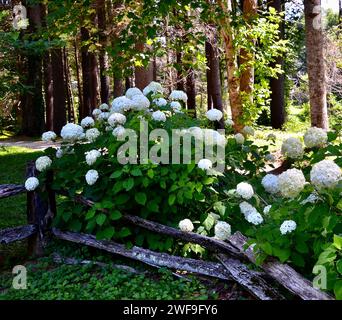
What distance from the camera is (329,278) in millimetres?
2924

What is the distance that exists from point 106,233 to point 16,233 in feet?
3.94

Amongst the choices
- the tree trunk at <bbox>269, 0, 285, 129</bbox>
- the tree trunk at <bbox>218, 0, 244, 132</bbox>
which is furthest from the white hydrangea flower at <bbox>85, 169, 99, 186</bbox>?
the tree trunk at <bbox>269, 0, 285, 129</bbox>

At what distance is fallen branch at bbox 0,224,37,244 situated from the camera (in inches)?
200

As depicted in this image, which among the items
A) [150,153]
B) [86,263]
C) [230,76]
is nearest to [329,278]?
[150,153]

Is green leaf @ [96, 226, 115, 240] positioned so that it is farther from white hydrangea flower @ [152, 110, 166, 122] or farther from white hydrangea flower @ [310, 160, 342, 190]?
white hydrangea flower @ [310, 160, 342, 190]

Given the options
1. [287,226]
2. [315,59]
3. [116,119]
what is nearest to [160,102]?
[116,119]

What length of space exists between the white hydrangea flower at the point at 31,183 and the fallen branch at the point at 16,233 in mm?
494

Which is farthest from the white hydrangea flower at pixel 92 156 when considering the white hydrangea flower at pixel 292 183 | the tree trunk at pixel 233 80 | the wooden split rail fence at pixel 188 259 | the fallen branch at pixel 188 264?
the tree trunk at pixel 233 80

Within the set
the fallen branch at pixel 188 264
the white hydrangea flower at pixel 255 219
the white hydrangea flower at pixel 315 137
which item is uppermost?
the white hydrangea flower at pixel 315 137

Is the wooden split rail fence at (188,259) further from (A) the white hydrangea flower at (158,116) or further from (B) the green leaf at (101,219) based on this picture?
(A) the white hydrangea flower at (158,116)

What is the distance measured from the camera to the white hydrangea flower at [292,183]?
309cm

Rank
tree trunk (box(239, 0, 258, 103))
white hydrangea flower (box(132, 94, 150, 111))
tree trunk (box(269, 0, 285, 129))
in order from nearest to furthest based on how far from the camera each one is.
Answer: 1. white hydrangea flower (box(132, 94, 150, 111))
2. tree trunk (box(239, 0, 258, 103))
3. tree trunk (box(269, 0, 285, 129))

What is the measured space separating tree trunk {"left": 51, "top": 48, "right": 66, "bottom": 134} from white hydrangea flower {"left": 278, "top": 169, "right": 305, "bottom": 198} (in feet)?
61.3

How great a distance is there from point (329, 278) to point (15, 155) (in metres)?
13.7
